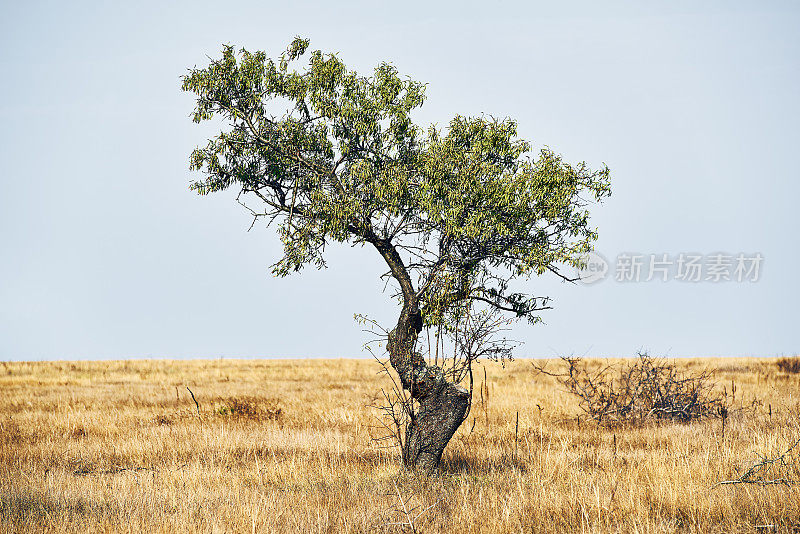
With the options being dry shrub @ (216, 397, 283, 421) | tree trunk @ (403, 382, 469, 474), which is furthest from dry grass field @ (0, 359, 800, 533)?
tree trunk @ (403, 382, 469, 474)

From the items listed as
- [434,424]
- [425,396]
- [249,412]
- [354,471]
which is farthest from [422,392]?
[249,412]

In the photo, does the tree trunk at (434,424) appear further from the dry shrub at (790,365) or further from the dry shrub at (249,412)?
the dry shrub at (790,365)

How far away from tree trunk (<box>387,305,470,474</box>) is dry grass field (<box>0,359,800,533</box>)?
523 millimetres

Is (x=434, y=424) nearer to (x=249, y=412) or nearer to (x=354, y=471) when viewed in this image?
(x=354, y=471)

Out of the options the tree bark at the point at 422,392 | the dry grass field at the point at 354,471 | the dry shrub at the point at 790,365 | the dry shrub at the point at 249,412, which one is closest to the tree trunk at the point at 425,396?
the tree bark at the point at 422,392

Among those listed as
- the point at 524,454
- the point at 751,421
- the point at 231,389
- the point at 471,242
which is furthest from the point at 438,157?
the point at 231,389

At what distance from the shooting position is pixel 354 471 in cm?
1086

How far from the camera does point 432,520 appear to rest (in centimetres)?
783

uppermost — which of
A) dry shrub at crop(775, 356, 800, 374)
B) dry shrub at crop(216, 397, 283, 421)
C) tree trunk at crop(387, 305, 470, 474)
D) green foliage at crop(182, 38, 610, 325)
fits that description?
green foliage at crop(182, 38, 610, 325)

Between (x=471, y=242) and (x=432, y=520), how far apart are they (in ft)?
14.5

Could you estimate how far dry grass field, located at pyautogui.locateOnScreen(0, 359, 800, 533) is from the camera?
7.68 metres

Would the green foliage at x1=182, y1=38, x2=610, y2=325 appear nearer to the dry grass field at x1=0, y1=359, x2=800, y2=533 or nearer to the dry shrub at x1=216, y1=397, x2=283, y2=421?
the dry grass field at x1=0, y1=359, x2=800, y2=533

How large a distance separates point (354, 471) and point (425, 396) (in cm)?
196

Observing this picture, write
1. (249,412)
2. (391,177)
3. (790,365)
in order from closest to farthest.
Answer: (391,177)
(249,412)
(790,365)
